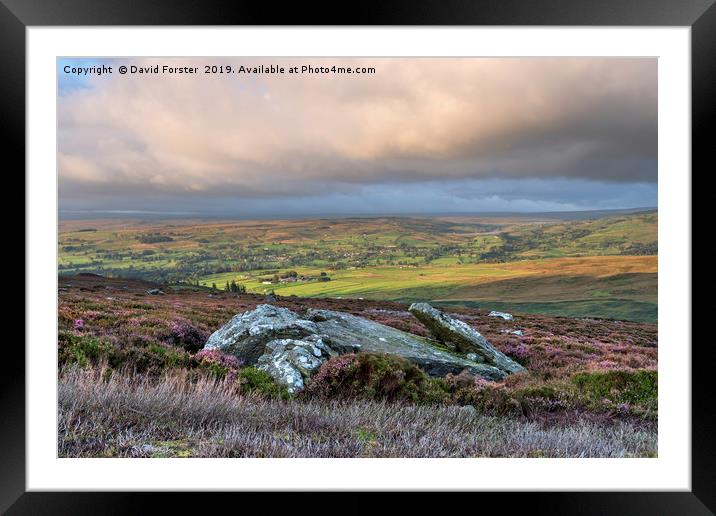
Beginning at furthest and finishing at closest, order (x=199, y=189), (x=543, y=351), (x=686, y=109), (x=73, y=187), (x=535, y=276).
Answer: (x=535, y=276)
(x=199, y=189)
(x=73, y=187)
(x=543, y=351)
(x=686, y=109)

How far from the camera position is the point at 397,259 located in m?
14.1

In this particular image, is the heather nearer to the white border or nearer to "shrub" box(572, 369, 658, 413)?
"shrub" box(572, 369, 658, 413)

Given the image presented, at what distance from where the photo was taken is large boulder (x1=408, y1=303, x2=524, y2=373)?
8664 millimetres

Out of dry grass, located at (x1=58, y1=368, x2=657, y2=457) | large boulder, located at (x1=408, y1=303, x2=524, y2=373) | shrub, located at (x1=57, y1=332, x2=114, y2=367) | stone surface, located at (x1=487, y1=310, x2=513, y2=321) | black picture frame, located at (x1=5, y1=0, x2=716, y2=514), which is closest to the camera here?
black picture frame, located at (x1=5, y1=0, x2=716, y2=514)

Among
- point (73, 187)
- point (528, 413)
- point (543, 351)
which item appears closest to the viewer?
point (528, 413)

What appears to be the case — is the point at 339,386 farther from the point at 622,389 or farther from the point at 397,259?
the point at 397,259

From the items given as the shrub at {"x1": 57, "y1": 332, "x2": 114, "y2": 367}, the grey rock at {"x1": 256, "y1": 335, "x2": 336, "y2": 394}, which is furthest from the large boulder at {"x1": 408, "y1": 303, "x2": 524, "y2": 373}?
the shrub at {"x1": 57, "y1": 332, "x2": 114, "y2": 367}

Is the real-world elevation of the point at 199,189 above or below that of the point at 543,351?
above

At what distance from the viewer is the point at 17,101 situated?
416 centimetres

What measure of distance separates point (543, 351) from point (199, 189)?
9.37 metres

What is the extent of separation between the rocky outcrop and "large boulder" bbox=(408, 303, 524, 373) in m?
0.02
